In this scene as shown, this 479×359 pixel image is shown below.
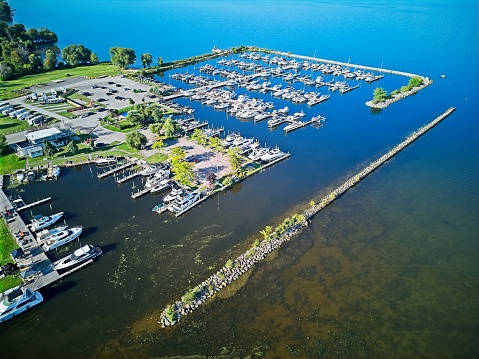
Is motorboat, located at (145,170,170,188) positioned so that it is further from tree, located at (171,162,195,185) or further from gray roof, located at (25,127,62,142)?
gray roof, located at (25,127,62,142)

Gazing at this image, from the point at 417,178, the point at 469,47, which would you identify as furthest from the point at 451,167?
the point at 469,47

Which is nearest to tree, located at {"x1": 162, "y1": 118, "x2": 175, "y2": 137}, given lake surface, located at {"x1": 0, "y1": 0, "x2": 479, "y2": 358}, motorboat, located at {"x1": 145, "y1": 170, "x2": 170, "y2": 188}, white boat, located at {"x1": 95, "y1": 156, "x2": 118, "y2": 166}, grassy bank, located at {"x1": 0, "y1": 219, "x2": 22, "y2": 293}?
white boat, located at {"x1": 95, "y1": 156, "x2": 118, "y2": 166}

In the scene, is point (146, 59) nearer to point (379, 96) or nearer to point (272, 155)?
point (272, 155)

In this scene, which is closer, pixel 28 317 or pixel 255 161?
pixel 28 317

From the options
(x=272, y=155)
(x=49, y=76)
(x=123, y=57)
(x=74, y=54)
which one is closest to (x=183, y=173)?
(x=272, y=155)

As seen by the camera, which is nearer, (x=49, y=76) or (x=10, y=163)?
(x=10, y=163)

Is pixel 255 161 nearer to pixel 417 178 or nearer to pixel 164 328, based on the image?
pixel 417 178
